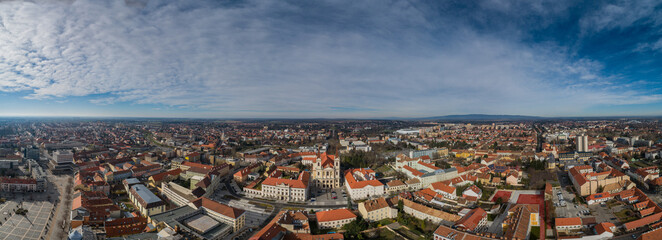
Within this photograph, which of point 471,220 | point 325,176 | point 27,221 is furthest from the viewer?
point 325,176

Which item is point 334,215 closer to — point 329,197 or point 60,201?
point 329,197

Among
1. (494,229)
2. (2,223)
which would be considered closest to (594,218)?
(494,229)

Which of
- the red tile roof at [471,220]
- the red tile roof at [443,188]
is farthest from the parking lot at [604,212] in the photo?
the red tile roof at [443,188]

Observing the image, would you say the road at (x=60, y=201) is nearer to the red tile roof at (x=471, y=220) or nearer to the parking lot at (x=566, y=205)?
the red tile roof at (x=471, y=220)

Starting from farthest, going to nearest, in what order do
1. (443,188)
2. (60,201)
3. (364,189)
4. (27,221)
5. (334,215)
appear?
(364,189) < (60,201) < (443,188) < (27,221) < (334,215)

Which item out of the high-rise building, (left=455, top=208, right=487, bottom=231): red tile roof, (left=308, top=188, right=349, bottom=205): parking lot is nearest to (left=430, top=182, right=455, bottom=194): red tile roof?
(left=455, top=208, right=487, bottom=231): red tile roof

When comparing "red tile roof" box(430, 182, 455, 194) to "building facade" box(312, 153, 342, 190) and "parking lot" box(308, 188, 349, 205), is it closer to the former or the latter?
"parking lot" box(308, 188, 349, 205)

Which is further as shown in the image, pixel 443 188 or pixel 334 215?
pixel 443 188

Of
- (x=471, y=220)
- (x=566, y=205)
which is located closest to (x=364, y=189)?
(x=471, y=220)

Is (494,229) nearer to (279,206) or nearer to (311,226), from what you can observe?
(311,226)
